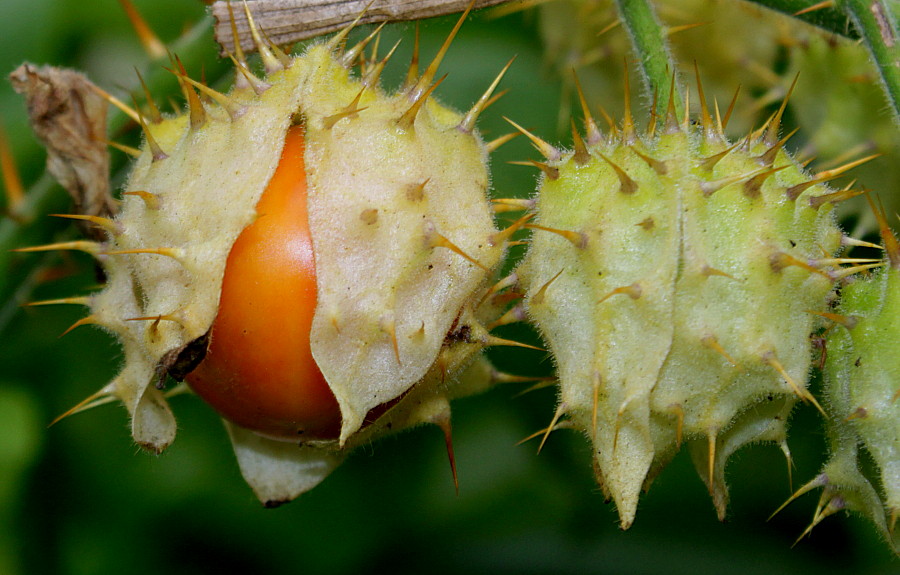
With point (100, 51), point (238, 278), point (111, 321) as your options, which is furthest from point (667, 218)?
point (100, 51)

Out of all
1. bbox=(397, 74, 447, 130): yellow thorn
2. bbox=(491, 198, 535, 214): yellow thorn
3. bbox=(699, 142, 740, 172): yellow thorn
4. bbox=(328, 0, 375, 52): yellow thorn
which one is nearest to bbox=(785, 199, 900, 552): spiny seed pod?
bbox=(699, 142, 740, 172): yellow thorn

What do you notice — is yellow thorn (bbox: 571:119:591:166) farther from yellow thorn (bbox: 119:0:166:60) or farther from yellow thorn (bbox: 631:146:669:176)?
yellow thorn (bbox: 119:0:166:60)

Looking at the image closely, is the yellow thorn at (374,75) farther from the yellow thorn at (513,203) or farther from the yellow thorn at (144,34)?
the yellow thorn at (144,34)

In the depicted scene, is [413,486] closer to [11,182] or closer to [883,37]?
[11,182]

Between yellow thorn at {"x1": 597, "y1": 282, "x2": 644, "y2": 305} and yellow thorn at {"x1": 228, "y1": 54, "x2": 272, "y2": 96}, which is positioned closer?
yellow thorn at {"x1": 597, "y1": 282, "x2": 644, "y2": 305}

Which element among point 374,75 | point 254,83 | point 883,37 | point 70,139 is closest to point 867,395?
point 883,37

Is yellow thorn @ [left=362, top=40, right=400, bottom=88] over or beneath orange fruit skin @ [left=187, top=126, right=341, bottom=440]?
over

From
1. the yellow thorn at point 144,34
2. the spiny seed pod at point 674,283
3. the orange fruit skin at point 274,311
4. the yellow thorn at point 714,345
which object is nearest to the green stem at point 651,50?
the spiny seed pod at point 674,283
